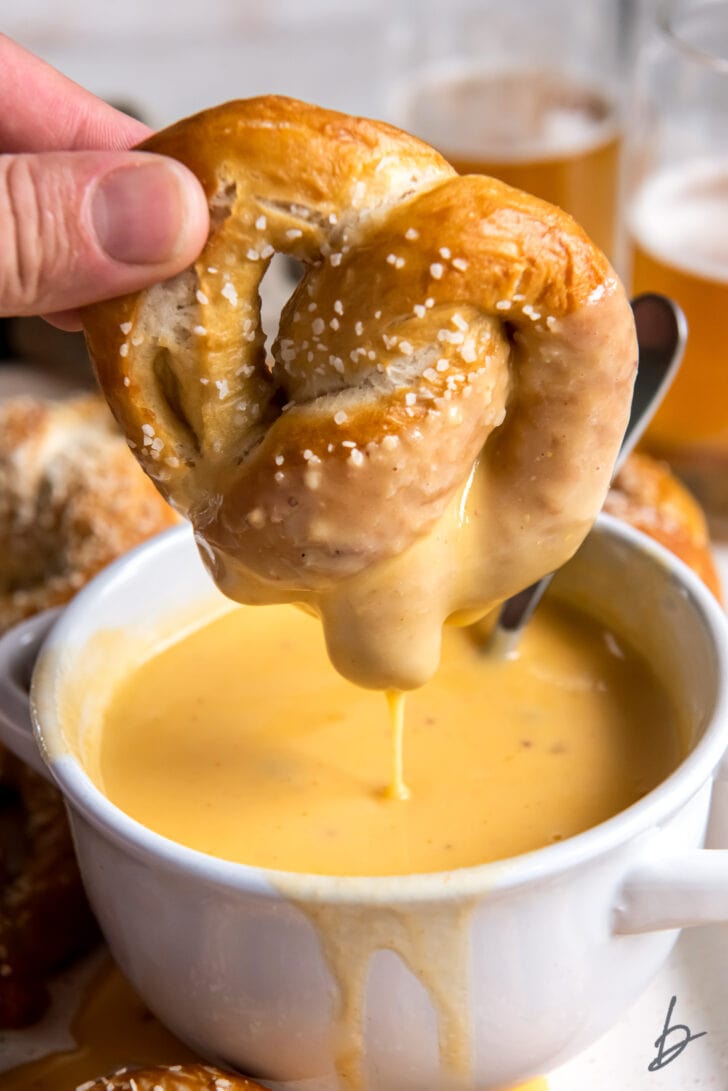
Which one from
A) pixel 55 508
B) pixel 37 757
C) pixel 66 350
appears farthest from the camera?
pixel 66 350

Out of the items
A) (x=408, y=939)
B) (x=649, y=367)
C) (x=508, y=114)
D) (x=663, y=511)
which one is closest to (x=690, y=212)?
(x=508, y=114)

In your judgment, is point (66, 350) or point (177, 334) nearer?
point (177, 334)

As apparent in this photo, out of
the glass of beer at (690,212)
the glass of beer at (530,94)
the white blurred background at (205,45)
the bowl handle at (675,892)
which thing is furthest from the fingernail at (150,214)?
the white blurred background at (205,45)

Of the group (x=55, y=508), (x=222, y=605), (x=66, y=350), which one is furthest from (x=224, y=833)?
(x=66, y=350)

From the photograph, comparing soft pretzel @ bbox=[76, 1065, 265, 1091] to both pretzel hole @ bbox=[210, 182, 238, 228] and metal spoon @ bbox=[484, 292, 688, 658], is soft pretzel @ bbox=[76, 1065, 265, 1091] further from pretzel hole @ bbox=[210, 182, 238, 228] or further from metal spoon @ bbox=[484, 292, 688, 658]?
pretzel hole @ bbox=[210, 182, 238, 228]

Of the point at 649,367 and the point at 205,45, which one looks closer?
the point at 649,367

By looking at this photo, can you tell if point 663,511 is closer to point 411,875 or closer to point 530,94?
point 411,875

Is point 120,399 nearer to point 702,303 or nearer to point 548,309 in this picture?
point 548,309
